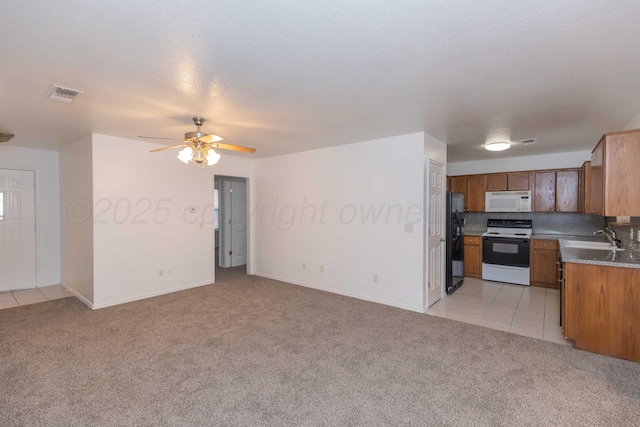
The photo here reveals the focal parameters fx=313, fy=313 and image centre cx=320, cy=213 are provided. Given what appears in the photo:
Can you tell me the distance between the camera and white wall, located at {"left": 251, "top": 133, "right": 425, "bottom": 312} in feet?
13.8

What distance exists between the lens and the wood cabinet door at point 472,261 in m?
5.89

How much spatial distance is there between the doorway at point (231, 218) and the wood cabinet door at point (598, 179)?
5944mm

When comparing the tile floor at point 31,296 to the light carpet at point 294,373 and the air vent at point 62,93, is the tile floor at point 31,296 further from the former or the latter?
the air vent at point 62,93

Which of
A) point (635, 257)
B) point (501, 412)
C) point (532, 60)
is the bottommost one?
point (501, 412)

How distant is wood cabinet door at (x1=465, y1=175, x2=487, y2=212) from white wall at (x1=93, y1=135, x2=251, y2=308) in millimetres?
4850

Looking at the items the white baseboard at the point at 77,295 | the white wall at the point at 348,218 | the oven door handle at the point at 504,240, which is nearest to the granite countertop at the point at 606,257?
the white wall at the point at 348,218

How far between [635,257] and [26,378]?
558 cm

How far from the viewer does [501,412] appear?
213cm

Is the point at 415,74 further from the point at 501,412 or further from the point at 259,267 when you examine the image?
the point at 259,267

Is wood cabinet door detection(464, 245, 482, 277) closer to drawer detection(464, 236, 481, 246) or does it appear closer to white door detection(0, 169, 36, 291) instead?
drawer detection(464, 236, 481, 246)

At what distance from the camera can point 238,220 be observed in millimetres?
7199

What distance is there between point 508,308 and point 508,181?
2663 millimetres

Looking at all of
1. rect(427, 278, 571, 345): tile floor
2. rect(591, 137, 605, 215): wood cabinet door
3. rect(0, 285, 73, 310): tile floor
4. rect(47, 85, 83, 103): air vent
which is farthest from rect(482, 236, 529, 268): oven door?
rect(0, 285, 73, 310): tile floor

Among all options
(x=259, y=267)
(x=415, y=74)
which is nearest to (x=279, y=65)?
(x=415, y=74)
